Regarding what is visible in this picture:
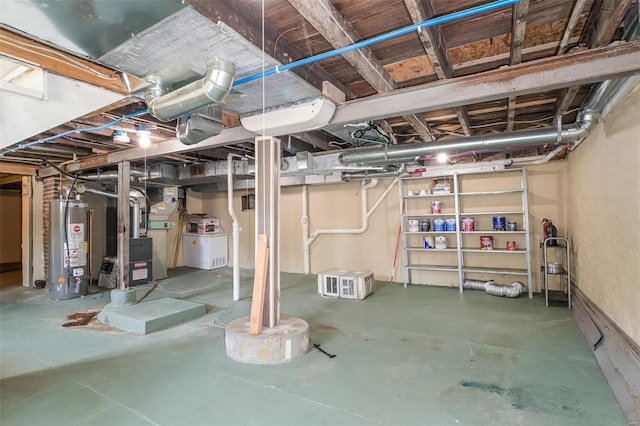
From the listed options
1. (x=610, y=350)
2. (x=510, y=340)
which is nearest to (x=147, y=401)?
(x=510, y=340)

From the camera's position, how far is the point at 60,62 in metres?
1.87

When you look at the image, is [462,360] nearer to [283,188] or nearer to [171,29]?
[171,29]

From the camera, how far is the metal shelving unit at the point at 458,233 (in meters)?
4.76

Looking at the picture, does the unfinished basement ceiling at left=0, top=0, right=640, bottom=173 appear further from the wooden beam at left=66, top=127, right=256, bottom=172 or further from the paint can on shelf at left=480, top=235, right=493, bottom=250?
the paint can on shelf at left=480, top=235, right=493, bottom=250

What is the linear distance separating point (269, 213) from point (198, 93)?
124 centimetres

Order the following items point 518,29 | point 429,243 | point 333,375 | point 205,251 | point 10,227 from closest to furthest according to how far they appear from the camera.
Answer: point 518,29, point 333,375, point 429,243, point 205,251, point 10,227

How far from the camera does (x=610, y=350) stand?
245 cm

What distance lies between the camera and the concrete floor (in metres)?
1.96

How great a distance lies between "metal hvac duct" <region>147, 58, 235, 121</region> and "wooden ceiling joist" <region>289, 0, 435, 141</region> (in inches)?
21.3

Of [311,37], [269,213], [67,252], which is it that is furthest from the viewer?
[67,252]

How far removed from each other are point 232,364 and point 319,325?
1191 millimetres

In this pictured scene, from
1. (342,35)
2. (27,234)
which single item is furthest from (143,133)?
(27,234)

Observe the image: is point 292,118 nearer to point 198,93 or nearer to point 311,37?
point 311,37

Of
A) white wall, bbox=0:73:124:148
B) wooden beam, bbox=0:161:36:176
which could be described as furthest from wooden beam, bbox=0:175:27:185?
white wall, bbox=0:73:124:148
